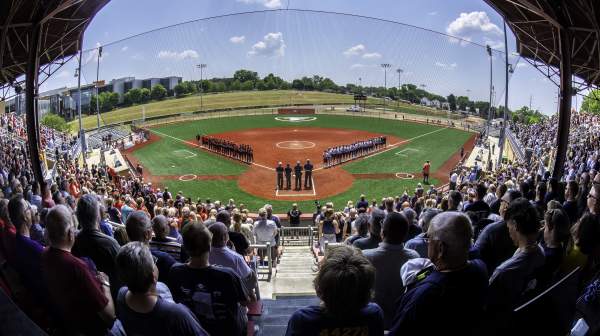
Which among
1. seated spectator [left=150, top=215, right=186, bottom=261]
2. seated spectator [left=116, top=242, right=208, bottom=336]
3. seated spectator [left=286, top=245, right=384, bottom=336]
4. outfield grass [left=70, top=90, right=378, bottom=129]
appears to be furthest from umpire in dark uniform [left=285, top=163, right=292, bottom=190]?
outfield grass [left=70, top=90, right=378, bottom=129]

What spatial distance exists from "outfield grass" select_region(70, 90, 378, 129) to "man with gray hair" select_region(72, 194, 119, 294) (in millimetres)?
73515

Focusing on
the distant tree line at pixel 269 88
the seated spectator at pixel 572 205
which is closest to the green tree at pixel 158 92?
the distant tree line at pixel 269 88

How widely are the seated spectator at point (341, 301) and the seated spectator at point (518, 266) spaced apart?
5.04ft

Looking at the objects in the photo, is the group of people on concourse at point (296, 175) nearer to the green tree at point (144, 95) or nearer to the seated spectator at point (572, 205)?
the seated spectator at point (572, 205)

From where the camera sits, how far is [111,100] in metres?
92.0

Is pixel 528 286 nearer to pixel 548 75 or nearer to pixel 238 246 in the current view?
pixel 238 246

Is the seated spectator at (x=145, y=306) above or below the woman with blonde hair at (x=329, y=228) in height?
above

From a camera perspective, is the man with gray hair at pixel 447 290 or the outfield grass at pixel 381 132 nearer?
the man with gray hair at pixel 447 290

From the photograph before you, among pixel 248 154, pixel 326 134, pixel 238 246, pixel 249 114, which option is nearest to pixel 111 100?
pixel 249 114

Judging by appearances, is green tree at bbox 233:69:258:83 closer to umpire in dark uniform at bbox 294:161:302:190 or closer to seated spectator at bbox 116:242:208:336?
umpire in dark uniform at bbox 294:161:302:190

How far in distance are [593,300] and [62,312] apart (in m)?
4.31

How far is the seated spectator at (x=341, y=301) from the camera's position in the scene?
302 centimetres

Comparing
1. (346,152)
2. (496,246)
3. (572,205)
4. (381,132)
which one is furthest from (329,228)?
(381,132)

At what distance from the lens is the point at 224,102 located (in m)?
87.2
